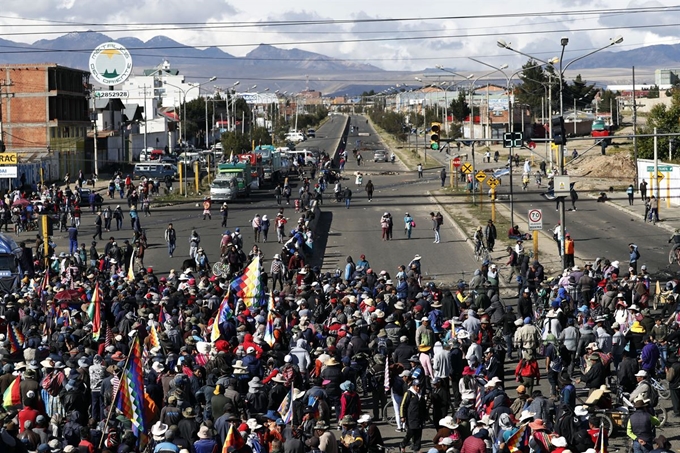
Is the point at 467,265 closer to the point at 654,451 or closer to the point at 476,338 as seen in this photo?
the point at 476,338

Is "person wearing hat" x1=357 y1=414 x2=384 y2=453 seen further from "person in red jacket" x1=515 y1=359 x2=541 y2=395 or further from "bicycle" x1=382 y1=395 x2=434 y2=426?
"person in red jacket" x1=515 y1=359 x2=541 y2=395

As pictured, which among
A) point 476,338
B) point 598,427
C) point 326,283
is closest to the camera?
point 598,427

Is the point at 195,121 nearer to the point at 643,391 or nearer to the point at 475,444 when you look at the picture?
the point at 643,391

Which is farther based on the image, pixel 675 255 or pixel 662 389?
pixel 675 255

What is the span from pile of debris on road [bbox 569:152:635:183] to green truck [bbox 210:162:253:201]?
23706 millimetres

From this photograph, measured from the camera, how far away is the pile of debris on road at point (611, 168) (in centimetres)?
7338

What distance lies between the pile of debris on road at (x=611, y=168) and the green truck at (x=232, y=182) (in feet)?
77.8

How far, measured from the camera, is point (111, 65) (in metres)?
82.6

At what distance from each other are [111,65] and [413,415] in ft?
232

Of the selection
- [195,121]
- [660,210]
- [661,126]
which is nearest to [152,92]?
[195,121]

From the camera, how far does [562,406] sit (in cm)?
1519

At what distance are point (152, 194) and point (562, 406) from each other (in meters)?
51.5

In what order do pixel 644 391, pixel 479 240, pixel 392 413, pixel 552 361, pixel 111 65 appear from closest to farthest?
pixel 644 391 < pixel 392 413 < pixel 552 361 < pixel 479 240 < pixel 111 65

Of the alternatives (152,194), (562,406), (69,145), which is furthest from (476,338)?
(69,145)
